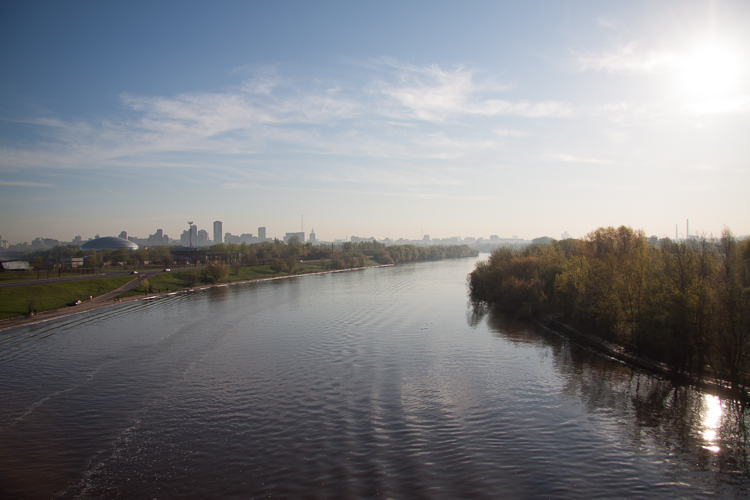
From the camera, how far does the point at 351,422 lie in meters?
14.2

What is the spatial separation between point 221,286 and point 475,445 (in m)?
60.4

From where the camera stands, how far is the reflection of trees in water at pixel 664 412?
39.5 feet

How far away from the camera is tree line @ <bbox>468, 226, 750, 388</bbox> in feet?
51.3

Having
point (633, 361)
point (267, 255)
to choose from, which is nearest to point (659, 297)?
point (633, 361)

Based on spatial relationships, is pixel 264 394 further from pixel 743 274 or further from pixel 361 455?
pixel 743 274

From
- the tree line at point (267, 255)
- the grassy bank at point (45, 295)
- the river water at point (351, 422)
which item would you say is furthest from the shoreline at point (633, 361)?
the tree line at point (267, 255)

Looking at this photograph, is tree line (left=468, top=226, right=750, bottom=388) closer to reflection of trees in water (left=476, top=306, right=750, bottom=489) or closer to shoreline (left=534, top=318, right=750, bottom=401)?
shoreline (left=534, top=318, right=750, bottom=401)

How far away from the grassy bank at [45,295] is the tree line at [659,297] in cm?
4467

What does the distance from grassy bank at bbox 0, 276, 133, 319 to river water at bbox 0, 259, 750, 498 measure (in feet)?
38.8

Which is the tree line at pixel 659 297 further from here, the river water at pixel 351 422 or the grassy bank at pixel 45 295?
the grassy bank at pixel 45 295

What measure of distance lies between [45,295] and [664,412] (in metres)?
51.5

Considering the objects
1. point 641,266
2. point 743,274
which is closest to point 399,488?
point 641,266

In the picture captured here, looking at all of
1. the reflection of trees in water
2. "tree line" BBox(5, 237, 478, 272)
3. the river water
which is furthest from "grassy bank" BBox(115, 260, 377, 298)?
the reflection of trees in water

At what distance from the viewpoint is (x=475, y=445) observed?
12.6 meters
